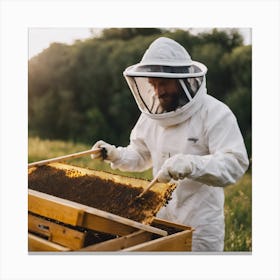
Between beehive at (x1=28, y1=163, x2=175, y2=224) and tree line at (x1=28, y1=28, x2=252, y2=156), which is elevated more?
tree line at (x1=28, y1=28, x2=252, y2=156)

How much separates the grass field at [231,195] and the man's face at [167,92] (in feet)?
2.82

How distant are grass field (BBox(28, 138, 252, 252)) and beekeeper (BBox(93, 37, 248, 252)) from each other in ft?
1.24

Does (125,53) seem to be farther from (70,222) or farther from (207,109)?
(70,222)

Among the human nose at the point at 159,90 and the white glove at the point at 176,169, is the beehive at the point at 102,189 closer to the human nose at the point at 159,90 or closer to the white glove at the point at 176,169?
the white glove at the point at 176,169

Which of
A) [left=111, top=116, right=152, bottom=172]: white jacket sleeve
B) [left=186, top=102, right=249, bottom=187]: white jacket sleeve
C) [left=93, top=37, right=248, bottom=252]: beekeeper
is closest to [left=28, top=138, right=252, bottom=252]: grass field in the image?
[left=111, top=116, right=152, bottom=172]: white jacket sleeve

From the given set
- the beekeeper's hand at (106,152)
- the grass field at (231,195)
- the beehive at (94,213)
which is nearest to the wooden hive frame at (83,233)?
the beehive at (94,213)

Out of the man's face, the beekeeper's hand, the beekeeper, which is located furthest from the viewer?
the beekeeper's hand

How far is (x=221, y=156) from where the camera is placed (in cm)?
348

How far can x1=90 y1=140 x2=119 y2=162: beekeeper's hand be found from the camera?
158 inches

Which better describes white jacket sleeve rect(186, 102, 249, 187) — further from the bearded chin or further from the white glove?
the bearded chin

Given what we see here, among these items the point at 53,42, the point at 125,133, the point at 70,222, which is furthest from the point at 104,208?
the point at 53,42

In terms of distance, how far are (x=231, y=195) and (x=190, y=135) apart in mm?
846

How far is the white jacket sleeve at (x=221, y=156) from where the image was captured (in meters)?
3.42

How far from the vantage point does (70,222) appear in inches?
123
